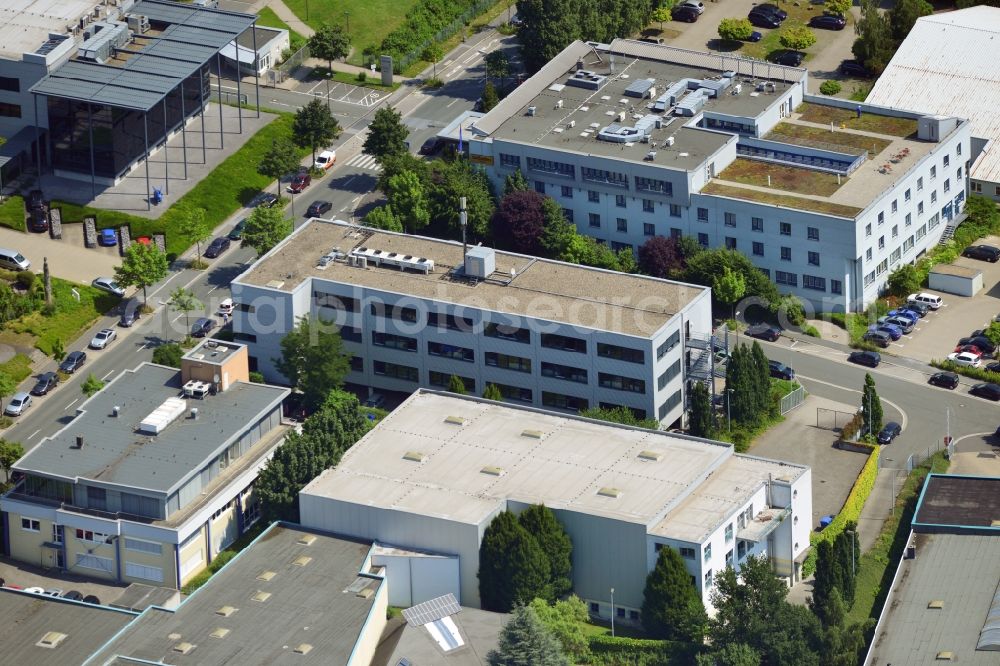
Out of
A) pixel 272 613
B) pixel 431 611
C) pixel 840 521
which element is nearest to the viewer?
pixel 272 613

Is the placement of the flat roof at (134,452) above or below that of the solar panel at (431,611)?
above

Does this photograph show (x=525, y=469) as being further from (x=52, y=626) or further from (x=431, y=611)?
(x=52, y=626)

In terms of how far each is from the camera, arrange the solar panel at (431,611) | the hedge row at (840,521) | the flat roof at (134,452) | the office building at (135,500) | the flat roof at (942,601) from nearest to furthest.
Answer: the flat roof at (942,601), the solar panel at (431,611), the office building at (135,500), the hedge row at (840,521), the flat roof at (134,452)

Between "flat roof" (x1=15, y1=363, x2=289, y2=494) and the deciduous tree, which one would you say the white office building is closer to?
the deciduous tree

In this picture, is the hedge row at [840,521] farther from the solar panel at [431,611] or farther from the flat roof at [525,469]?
the solar panel at [431,611]

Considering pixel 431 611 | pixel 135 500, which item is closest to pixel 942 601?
pixel 431 611

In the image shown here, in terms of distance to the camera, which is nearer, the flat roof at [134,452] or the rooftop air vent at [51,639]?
the rooftop air vent at [51,639]

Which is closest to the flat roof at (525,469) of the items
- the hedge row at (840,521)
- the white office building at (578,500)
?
the white office building at (578,500)
